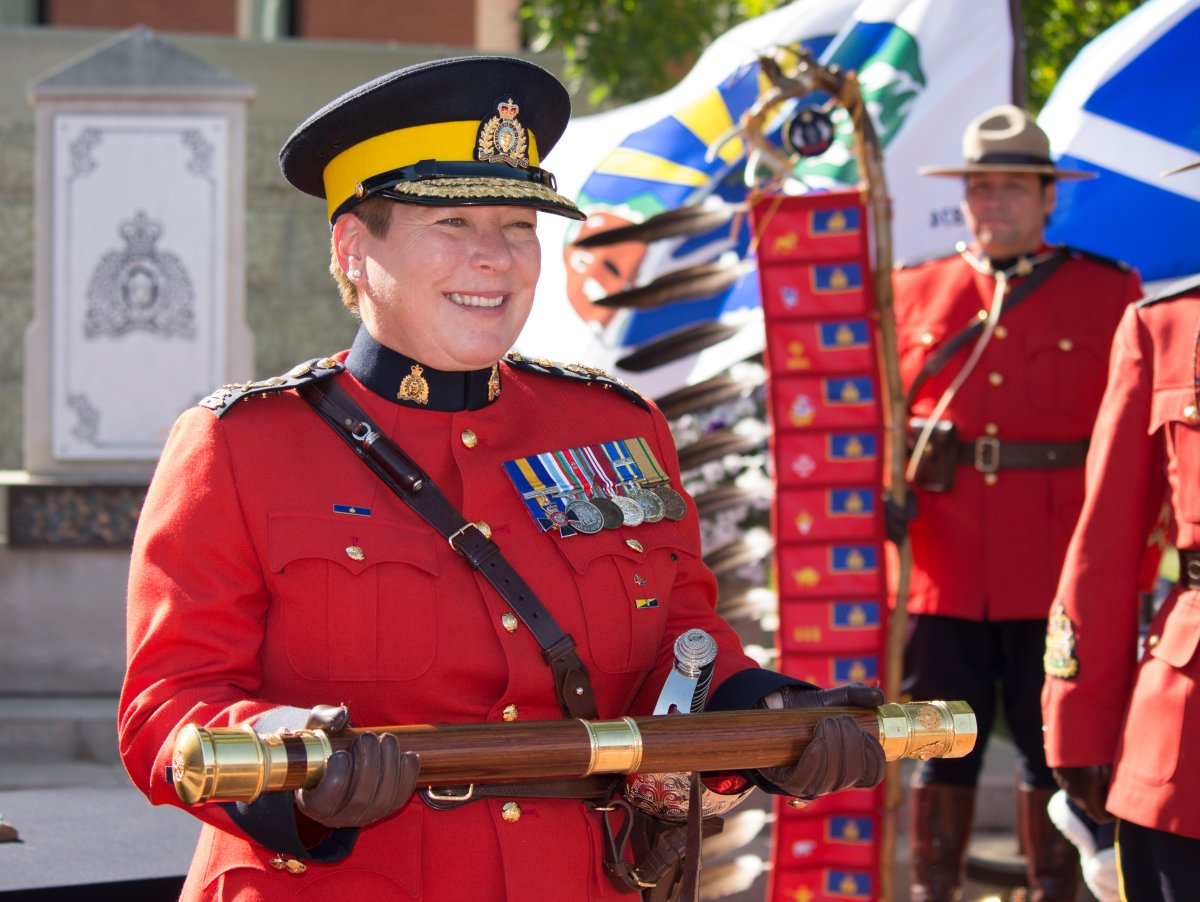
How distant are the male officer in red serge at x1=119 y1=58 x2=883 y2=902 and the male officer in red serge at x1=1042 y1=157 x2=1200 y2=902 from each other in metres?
0.85

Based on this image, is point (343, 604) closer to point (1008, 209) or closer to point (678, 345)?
point (678, 345)

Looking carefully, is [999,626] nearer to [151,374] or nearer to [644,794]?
[644,794]

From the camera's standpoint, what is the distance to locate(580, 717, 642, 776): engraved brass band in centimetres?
184

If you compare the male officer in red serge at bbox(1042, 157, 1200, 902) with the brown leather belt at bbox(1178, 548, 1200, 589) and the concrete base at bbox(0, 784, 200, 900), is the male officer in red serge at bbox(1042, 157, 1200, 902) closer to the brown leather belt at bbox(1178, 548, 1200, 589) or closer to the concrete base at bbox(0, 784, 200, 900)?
the brown leather belt at bbox(1178, 548, 1200, 589)

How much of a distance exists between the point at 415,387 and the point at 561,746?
22.9 inches

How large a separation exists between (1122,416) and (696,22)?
5273mm

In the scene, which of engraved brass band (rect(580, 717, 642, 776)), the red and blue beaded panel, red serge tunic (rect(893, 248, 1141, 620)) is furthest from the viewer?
red serge tunic (rect(893, 248, 1141, 620))

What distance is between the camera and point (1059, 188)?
525 cm

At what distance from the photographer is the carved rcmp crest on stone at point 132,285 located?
611cm

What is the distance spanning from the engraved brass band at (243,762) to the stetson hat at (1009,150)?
3.20 m

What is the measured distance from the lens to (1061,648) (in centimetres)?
291

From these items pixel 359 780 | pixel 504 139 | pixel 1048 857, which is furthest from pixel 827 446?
pixel 359 780

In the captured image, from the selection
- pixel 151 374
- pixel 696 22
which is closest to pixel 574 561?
pixel 151 374

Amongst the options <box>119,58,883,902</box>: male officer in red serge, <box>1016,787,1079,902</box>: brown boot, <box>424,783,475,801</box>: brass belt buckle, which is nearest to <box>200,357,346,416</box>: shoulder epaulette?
<box>119,58,883,902</box>: male officer in red serge
